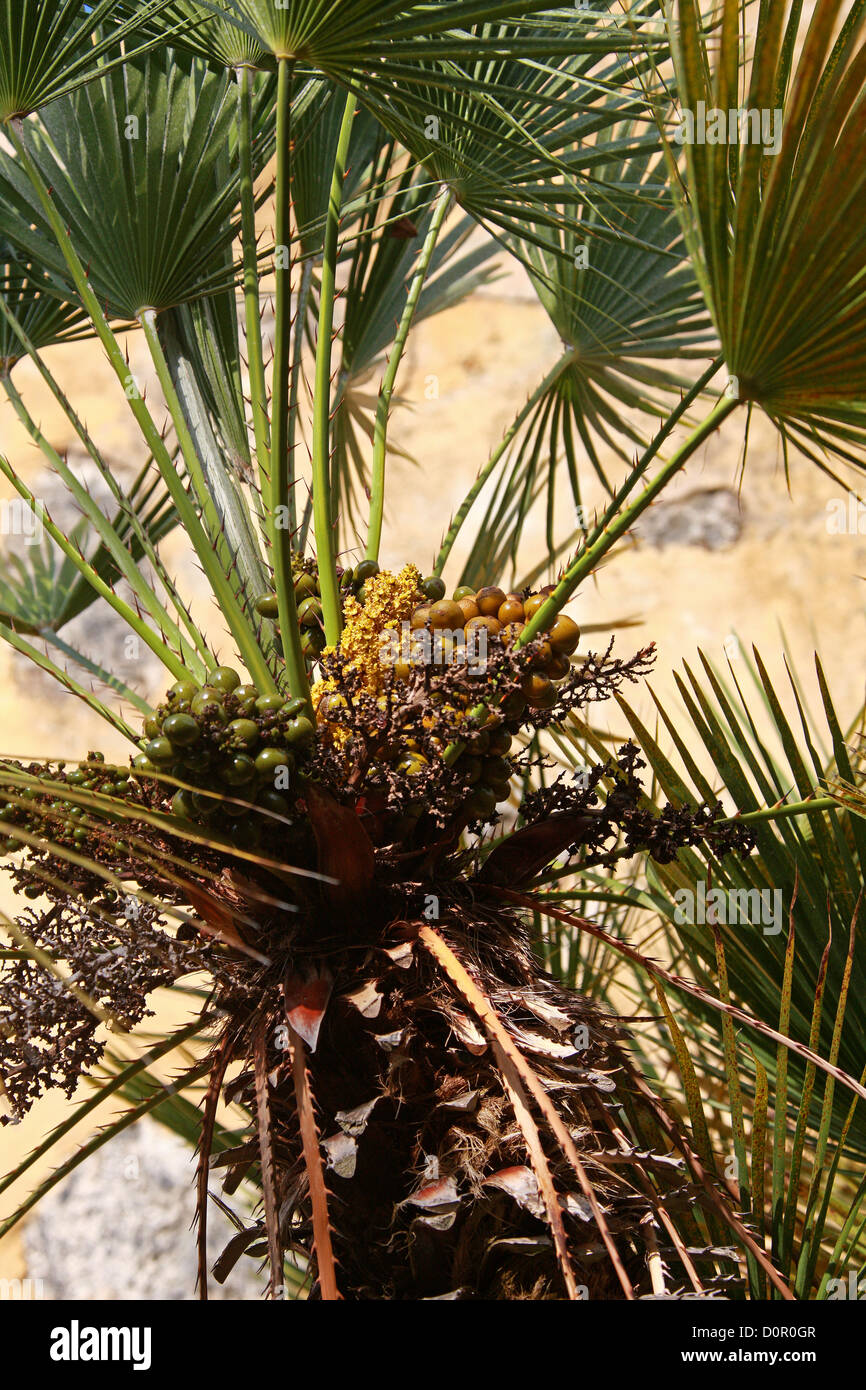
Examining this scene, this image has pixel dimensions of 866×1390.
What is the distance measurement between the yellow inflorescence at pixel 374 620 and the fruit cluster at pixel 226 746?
0.06 metres

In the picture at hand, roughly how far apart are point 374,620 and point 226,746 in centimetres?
16

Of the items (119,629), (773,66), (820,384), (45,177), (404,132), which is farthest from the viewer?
(119,629)

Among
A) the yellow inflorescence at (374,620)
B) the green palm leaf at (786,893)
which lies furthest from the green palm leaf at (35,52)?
the green palm leaf at (786,893)

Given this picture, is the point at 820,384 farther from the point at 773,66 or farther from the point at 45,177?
the point at 45,177

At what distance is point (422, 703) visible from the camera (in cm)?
75

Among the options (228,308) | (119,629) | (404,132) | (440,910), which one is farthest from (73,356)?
(440,910)

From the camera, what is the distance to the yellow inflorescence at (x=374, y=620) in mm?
796

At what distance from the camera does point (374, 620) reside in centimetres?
82

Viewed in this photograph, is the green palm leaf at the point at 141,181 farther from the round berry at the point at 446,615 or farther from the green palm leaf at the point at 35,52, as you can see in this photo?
the round berry at the point at 446,615
